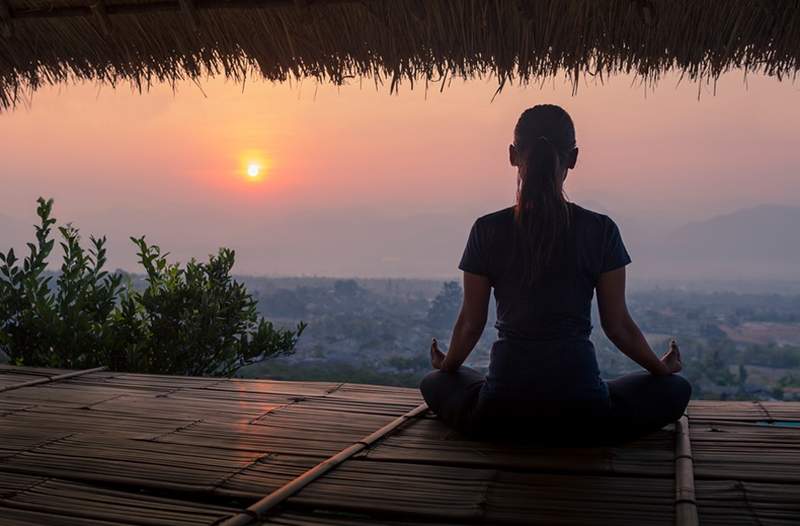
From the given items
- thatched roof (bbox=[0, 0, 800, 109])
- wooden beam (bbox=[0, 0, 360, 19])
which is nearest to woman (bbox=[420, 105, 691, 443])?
thatched roof (bbox=[0, 0, 800, 109])

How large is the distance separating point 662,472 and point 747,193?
34.9 feet

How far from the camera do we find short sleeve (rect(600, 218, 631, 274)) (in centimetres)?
219

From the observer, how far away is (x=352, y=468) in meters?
2.02

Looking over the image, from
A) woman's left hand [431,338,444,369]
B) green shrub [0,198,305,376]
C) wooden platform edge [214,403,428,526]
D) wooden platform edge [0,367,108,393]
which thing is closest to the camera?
wooden platform edge [214,403,428,526]

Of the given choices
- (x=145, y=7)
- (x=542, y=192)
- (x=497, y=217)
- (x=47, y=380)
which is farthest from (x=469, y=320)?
(x=47, y=380)

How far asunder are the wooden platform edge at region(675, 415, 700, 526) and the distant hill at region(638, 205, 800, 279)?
819 centimetres

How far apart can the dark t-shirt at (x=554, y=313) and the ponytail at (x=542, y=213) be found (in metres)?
0.03

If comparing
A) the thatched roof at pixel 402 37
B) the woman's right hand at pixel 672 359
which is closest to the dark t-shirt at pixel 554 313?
the woman's right hand at pixel 672 359

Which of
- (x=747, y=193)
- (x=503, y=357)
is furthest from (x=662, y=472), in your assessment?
(x=747, y=193)

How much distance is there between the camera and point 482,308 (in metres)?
2.31

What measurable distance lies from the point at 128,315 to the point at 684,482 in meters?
3.76

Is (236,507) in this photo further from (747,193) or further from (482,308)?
(747,193)

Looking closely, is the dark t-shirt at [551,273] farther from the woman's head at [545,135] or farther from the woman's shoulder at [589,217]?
the woman's head at [545,135]

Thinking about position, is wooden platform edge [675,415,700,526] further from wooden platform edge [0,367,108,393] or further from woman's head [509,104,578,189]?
wooden platform edge [0,367,108,393]
